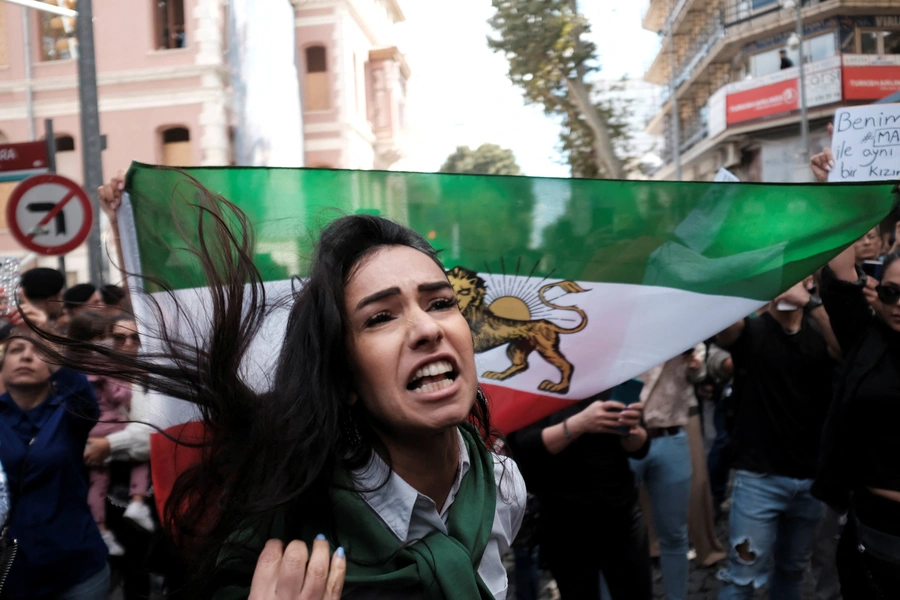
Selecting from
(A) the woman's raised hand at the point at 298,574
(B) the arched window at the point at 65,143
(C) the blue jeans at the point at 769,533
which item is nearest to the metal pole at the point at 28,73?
(B) the arched window at the point at 65,143

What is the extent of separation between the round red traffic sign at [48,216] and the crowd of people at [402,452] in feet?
8.56

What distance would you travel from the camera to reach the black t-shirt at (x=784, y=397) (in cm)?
390

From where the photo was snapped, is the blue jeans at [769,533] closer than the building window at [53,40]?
Yes

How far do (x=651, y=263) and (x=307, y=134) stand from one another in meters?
23.6

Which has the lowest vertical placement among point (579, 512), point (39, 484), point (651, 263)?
point (579, 512)

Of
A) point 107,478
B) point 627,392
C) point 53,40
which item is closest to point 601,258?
point 627,392

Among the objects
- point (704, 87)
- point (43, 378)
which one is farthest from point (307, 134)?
point (704, 87)

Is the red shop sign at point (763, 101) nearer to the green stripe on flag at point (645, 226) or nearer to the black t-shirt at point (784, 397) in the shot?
the black t-shirt at point (784, 397)

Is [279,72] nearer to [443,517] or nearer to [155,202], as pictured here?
[155,202]

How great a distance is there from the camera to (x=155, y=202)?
2.81 metres

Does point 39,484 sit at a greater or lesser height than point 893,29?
lesser

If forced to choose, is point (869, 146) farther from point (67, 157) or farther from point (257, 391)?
point (67, 157)

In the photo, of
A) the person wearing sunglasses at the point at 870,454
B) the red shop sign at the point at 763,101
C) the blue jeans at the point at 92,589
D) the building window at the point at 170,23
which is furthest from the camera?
the red shop sign at the point at 763,101

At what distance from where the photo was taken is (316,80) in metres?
Answer: 26.5
